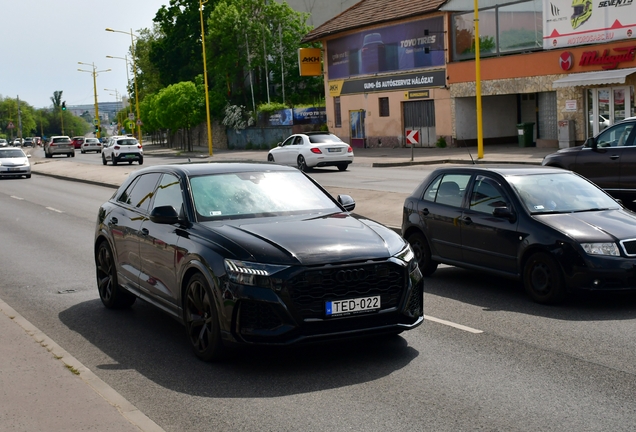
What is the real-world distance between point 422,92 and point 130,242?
37.9 meters

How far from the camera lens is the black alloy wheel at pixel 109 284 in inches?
362

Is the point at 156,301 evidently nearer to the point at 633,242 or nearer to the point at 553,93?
the point at 633,242

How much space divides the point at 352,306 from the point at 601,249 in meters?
3.31

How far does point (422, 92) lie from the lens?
45.3m

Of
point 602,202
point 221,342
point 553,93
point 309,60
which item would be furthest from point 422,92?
point 221,342

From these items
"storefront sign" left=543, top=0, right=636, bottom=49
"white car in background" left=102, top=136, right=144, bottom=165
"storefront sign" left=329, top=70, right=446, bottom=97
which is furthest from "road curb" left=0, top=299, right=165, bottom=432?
"white car in background" left=102, top=136, right=144, bottom=165

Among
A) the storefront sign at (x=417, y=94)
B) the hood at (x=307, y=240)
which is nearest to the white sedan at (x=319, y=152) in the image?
the storefront sign at (x=417, y=94)

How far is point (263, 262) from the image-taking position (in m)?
6.53

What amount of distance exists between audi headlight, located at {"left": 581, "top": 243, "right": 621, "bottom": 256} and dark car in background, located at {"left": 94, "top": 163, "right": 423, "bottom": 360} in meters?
2.40

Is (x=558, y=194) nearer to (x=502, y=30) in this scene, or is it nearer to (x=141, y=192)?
(x=141, y=192)

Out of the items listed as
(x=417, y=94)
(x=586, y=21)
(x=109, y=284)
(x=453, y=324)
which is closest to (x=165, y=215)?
(x=109, y=284)

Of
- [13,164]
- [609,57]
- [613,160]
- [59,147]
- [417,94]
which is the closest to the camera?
[613,160]

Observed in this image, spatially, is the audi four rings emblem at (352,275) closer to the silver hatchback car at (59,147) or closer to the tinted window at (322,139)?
the tinted window at (322,139)

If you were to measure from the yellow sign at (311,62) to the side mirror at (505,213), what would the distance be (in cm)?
4779
